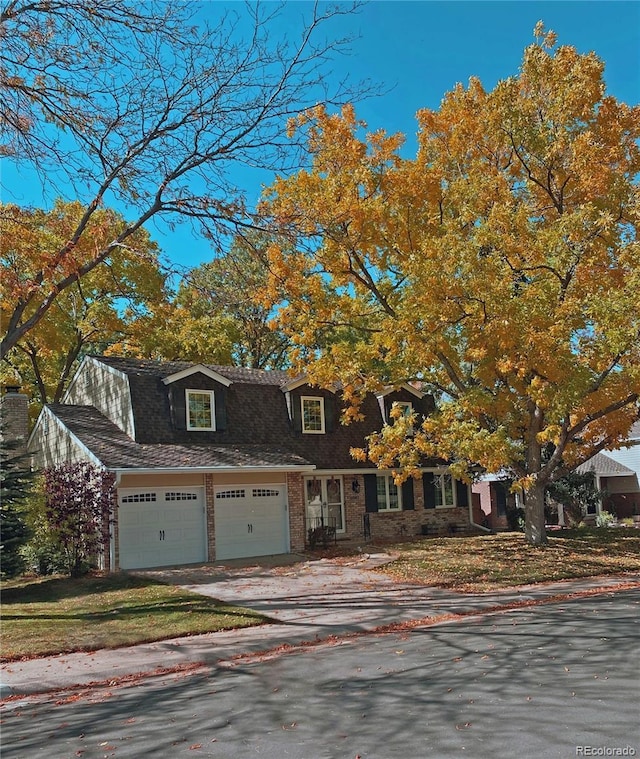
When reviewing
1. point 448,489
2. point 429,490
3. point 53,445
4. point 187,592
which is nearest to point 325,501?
point 429,490

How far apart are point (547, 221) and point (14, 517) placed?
16725mm

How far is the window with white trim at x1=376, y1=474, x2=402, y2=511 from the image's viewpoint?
2432cm

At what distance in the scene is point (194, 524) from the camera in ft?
63.0

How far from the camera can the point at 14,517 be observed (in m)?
16.7

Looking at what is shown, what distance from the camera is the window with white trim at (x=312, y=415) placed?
77.8ft

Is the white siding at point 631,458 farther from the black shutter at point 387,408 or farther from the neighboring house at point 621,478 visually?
the black shutter at point 387,408

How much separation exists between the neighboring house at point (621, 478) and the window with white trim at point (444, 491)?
10679 millimetres

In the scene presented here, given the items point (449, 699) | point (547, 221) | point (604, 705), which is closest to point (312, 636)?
point (449, 699)

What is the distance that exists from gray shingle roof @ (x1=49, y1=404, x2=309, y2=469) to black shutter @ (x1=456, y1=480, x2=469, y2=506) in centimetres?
814

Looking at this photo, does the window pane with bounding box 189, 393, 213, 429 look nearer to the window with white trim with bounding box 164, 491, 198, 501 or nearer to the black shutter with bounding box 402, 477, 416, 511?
the window with white trim with bounding box 164, 491, 198, 501

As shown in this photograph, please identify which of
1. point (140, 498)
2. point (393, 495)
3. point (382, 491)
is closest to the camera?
point (140, 498)

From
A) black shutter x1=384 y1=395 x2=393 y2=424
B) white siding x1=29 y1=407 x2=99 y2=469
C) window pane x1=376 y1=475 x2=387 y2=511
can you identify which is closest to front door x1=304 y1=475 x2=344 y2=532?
window pane x1=376 y1=475 x2=387 y2=511

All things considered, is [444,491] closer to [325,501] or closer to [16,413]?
[325,501]

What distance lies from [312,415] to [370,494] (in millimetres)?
3508
